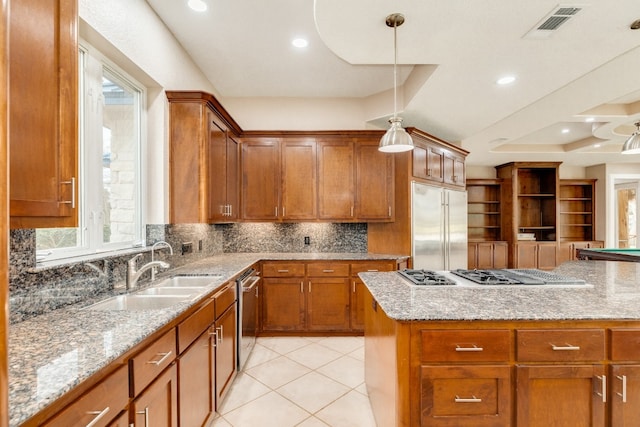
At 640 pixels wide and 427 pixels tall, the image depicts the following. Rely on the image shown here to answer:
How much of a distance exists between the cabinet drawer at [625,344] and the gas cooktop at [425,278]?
30.2 inches

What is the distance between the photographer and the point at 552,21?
191 centimetres

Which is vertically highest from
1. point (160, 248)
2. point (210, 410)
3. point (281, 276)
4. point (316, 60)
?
point (316, 60)

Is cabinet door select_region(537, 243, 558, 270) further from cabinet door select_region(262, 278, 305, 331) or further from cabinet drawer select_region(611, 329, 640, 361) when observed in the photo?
cabinet drawer select_region(611, 329, 640, 361)

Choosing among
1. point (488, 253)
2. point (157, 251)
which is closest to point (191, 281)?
point (157, 251)

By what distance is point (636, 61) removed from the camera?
2.44 m

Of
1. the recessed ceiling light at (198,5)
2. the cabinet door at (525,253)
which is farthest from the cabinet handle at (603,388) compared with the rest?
the cabinet door at (525,253)

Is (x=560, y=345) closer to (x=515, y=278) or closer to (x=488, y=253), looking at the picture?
(x=515, y=278)

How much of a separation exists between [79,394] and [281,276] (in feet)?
8.85

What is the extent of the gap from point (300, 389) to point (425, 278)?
53.9 inches

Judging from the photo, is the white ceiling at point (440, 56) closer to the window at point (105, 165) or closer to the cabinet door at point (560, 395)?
the window at point (105, 165)

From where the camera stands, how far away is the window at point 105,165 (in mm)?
1909

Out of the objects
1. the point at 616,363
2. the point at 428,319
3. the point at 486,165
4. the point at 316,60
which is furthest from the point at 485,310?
the point at 486,165

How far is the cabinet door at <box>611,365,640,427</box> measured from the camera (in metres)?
1.42

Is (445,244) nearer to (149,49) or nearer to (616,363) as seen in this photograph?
(616,363)
